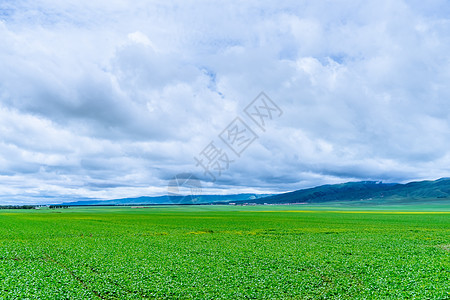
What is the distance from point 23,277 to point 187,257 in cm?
1481

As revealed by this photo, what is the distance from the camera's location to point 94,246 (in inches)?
1609

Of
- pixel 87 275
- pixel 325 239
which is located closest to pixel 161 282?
pixel 87 275

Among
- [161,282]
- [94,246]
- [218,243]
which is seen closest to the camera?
[161,282]

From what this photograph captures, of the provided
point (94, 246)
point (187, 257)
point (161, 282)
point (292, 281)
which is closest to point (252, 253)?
point (187, 257)

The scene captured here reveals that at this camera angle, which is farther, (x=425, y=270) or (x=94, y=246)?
(x=94, y=246)

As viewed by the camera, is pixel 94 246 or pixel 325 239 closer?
pixel 94 246

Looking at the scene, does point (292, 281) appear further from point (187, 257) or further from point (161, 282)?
point (187, 257)

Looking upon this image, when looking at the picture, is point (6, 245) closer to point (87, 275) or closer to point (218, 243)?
point (87, 275)

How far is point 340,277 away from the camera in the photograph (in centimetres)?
2614

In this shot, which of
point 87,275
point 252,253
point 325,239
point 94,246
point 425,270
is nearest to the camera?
point 87,275

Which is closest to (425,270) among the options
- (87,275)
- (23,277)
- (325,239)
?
(325,239)

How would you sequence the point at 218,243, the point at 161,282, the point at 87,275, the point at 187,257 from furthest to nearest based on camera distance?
the point at 218,243, the point at 187,257, the point at 87,275, the point at 161,282

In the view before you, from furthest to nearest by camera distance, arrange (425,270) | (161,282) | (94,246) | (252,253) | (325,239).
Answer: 1. (325,239)
2. (94,246)
3. (252,253)
4. (425,270)
5. (161,282)

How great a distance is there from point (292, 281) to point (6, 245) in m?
37.4
